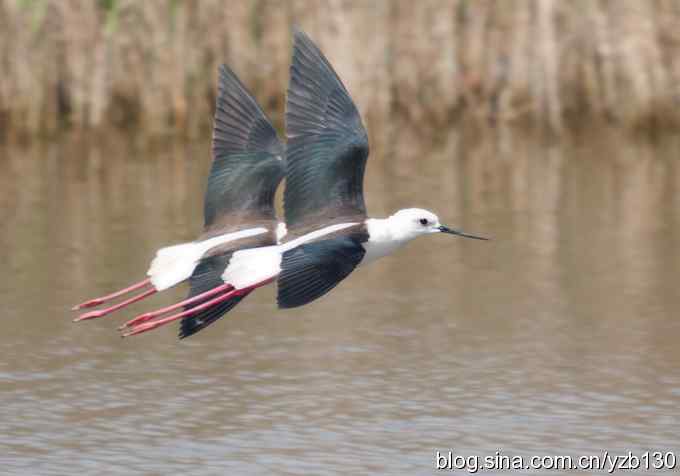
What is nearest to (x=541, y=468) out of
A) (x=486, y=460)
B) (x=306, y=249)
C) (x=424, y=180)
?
(x=486, y=460)

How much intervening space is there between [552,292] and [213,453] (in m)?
2.96

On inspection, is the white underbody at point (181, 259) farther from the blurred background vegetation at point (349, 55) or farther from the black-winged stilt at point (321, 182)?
the blurred background vegetation at point (349, 55)

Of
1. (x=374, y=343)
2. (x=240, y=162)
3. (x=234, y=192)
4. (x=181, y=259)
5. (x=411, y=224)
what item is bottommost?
(x=374, y=343)

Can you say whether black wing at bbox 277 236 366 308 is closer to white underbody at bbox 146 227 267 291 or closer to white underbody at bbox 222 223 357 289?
white underbody at bbox 222 223 357 289

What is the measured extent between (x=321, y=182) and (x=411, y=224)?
1.28 ft

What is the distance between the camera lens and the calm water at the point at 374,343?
275 inches

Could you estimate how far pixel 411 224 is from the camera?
7289 mm

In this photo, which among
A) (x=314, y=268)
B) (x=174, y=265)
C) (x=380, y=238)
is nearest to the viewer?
(x=314, y=268)

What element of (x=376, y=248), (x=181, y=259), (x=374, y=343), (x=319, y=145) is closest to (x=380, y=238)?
(x=376, y=248)

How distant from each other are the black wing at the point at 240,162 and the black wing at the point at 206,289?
0.30m

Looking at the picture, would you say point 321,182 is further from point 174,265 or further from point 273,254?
point 174,265

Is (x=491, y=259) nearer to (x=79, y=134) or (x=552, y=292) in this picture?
(x=552, y=292)

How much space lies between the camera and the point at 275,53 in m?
12.6

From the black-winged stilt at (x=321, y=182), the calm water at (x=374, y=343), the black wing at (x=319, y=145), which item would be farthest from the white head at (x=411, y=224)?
the calm water at (x=374, y=343)
